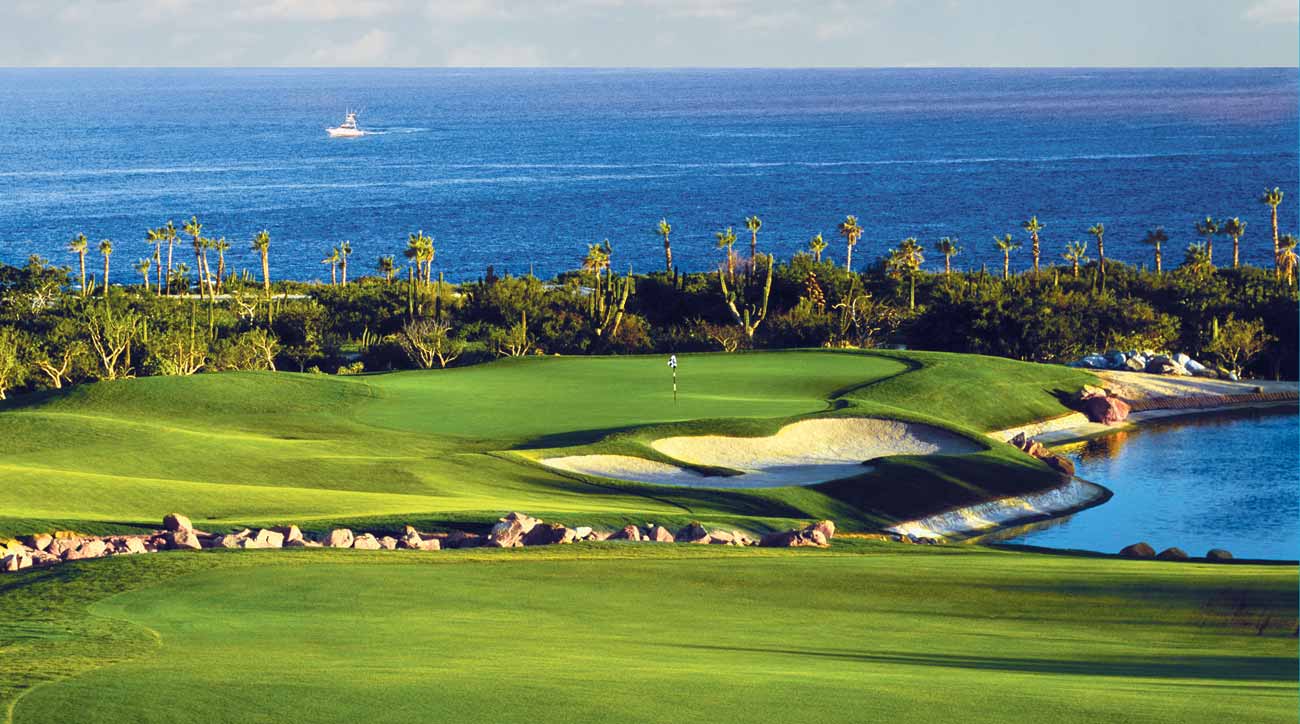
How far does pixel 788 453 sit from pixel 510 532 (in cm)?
1438

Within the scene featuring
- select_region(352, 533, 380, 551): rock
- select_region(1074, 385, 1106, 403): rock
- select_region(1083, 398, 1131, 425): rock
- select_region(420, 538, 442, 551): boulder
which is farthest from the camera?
select_region(1074, 385, 1106, 403): rock

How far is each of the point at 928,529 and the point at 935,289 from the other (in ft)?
127

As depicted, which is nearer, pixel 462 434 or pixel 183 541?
pixel 183 541

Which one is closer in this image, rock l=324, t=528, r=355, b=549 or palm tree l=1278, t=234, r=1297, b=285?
rock l=324, t=528, r=355, b=549

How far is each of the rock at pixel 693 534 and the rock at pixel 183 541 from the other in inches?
284

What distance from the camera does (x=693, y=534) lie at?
74.3 feet

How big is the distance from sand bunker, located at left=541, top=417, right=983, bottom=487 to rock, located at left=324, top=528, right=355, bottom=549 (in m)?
10.7

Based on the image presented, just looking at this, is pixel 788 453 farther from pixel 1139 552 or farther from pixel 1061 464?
pixel 1139 552

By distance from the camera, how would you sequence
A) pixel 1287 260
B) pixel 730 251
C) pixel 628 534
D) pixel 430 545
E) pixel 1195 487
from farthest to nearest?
pixel 1287 260 → pixel 730 251 → pixel 1195 487 → pixel 628 534 → pixel 430 545

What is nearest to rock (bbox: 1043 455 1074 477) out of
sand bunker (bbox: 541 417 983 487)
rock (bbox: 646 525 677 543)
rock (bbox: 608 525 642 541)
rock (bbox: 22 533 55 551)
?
sand bunker (bbox: 541 417 983 487)

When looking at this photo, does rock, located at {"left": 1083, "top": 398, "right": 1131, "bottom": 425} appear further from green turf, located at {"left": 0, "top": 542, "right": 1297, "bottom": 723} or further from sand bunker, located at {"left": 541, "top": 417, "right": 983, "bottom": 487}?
green turf, located at {"left": 0, "top": 542, "right": 1297, "bottom": 723}

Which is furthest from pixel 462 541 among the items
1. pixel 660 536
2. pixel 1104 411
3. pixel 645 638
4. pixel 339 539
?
pixel 1104 411

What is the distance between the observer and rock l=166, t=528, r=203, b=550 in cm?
1862

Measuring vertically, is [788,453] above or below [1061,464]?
above
